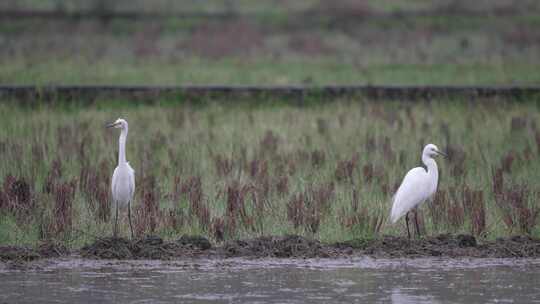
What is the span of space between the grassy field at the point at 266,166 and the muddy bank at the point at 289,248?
1.05ft

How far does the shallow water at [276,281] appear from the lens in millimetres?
8320

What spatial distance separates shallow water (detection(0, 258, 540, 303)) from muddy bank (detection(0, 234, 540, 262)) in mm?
151

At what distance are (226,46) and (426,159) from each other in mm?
18786

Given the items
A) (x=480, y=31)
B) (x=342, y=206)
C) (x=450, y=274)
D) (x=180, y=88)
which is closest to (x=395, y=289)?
(x=450, y=274)

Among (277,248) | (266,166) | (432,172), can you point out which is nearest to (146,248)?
(277,248)

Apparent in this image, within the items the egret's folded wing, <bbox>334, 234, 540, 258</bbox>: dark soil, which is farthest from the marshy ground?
the egret's folded wing

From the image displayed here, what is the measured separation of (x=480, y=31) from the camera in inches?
1293

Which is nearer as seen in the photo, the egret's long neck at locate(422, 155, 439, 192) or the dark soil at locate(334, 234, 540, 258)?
the dark soil at locate(334, 234, 540, 258)

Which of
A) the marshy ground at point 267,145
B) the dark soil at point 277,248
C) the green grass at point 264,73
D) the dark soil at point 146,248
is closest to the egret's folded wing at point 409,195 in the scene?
the marshy ground at point 267,145

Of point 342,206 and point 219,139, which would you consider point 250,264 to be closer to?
point 342,206

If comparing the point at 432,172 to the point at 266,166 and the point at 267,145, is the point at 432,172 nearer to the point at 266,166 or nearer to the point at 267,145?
the point at 266,166

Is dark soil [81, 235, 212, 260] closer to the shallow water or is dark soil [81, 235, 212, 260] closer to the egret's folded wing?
the shallow water

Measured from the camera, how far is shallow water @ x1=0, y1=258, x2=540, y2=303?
832 centimetres

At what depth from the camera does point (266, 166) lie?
1304 centimetres
